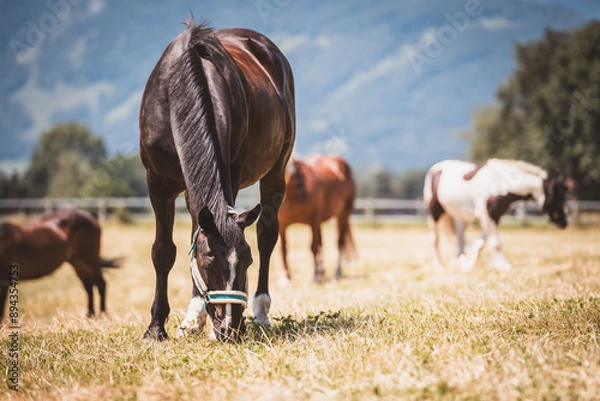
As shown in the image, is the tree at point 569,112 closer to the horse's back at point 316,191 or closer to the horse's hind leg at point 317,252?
the horse's back at point 316,191

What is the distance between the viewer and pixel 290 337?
3.61 metres

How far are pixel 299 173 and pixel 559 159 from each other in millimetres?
24010

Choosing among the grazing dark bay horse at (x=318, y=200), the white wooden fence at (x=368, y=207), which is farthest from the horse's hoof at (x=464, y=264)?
the white wooden fence at (x=368, y=207)

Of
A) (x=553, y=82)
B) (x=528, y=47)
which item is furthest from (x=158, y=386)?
(x=528, y=47)

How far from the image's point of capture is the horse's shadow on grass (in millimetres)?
3561

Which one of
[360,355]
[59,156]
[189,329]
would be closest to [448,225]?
[189,329]

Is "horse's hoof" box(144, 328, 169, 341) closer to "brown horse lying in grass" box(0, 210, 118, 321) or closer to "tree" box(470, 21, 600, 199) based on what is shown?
"brown horse lying in grass" box(0, 210, 118, 321)

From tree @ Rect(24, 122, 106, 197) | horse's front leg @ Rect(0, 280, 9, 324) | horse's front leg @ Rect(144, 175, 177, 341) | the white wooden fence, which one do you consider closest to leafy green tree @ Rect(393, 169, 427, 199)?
the white wooden fence

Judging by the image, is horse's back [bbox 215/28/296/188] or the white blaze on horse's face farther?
horse's back [bbox 215/28/296/188]

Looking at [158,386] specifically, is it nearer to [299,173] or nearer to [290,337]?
[290,337]

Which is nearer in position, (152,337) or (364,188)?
(152,337)

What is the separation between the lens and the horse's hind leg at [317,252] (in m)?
9.75

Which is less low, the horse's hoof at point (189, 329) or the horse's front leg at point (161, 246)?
the horse's front leg at point (161, 246)

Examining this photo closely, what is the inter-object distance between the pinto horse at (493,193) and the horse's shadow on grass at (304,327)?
531 centimetres
